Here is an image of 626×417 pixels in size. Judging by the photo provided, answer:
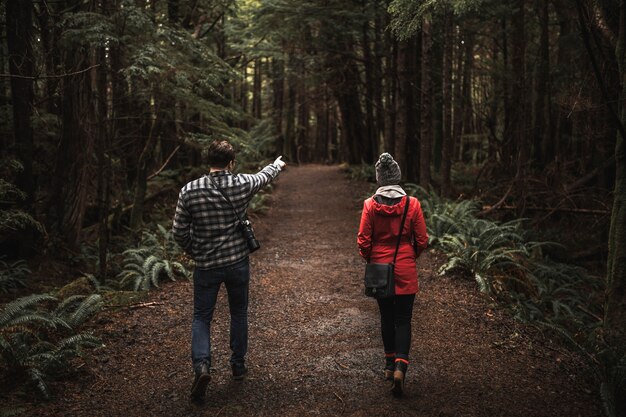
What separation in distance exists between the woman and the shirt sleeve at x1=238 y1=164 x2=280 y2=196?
3.30 ft

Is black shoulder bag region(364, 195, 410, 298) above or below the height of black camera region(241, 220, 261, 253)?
below

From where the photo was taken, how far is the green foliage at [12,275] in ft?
28.0

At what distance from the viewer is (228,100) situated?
13234 millimetres

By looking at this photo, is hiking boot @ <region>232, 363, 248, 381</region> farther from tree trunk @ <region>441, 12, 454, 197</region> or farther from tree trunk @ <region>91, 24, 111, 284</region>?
tree trunk @ <region>441, 12, 454, 197</region>

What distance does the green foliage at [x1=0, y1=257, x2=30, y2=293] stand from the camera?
28.0 ft

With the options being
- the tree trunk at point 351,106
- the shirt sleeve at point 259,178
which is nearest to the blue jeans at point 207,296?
the shirt sleeve at point 259,178

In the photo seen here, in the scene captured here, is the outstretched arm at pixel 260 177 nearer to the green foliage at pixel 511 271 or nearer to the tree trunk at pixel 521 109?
the green foliage at pixel 511 271

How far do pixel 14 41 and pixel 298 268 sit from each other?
7144 millimetres

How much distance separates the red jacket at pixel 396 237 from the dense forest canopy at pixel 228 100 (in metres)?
2.64

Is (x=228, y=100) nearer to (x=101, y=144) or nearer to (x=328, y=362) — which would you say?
(x=101, y=144)

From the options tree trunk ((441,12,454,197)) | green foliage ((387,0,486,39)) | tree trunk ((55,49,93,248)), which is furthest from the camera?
tree trunk ((441,12,454,197))

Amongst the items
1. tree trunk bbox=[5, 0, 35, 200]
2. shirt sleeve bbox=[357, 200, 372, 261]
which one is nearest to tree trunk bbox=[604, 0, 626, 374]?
shirt sleeve bbox=[357, 200, 372, 261]

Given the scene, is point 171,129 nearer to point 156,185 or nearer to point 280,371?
point 156,185

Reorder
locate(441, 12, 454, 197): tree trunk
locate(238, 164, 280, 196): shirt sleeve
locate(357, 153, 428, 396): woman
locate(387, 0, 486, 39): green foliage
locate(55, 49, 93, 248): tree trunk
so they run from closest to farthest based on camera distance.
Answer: locate(357, 153, 428, 396): woman → locate(238, 164, 280, 196): shirt sleeve → locate(387, 0, 486, 39): green foliage → locate(55, 49, 93, 248): tree trunk → locate(441, 12, 454, 197): tree trunk
